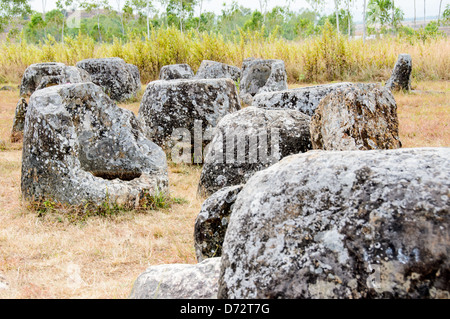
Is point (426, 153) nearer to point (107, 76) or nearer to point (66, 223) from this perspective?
point (66, 223)

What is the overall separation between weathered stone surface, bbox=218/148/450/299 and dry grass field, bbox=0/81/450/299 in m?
1.46

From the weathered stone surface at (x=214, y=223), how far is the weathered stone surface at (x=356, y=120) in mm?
1326

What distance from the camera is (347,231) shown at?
1576 mm

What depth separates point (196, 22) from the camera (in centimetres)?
6328

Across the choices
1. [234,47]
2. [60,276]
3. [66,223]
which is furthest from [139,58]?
[60,276]

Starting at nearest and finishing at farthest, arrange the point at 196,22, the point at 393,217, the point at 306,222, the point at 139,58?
1. the point at 393,217
2. the point at 306,222
3. the point at 139,58
4. the point at 196,22

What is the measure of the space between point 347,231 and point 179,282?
86 cm

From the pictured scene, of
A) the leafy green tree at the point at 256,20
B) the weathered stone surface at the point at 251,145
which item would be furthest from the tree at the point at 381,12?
the weathered stone surface at the point at 251,145

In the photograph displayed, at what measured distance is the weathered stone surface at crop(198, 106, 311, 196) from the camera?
15.2ft

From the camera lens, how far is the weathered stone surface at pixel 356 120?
385 cm

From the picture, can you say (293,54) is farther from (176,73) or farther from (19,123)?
(19,123)

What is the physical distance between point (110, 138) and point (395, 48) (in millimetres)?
12541

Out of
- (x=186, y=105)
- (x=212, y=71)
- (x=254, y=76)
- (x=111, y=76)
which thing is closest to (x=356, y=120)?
(x=186, y=105)

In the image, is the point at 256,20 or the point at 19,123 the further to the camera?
the point at 256,20
